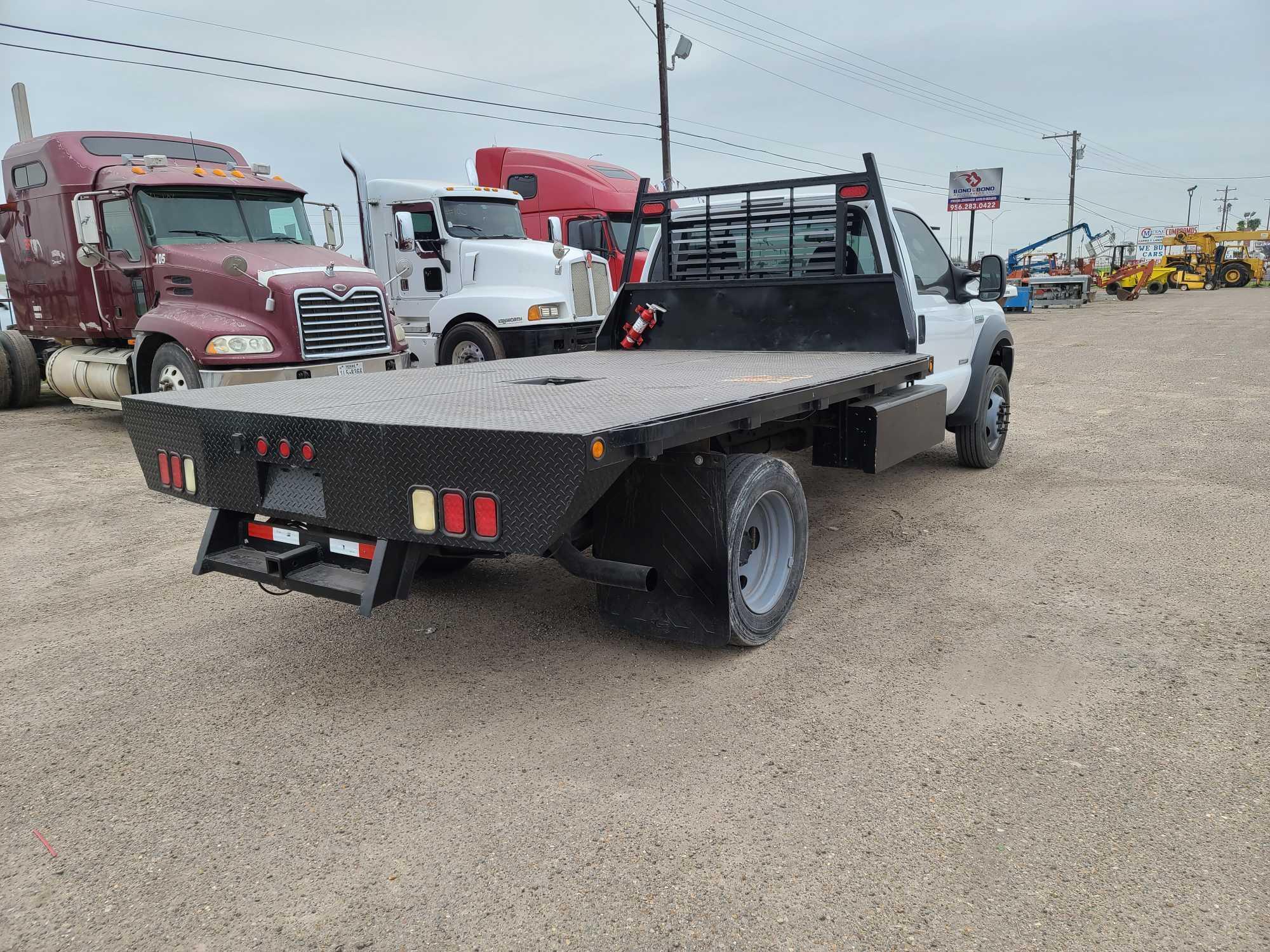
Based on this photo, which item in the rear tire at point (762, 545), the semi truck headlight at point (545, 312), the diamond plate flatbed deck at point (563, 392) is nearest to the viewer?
the diamond plate flatbed deck at point (563, 392)

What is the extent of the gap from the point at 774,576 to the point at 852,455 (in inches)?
36.3

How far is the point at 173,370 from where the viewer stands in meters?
9.04

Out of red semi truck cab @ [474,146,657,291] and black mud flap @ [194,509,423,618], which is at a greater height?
Result: red semi truck cab @ [474,146,657,291]

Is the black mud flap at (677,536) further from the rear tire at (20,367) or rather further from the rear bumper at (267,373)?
the rear tire at (20,367)

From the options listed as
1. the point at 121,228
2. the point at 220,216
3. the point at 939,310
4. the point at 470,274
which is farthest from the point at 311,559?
the point at 470,274

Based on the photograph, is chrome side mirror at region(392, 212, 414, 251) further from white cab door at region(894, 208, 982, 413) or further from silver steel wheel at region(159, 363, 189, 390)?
white cab door at region(894, 208, 982, 413)

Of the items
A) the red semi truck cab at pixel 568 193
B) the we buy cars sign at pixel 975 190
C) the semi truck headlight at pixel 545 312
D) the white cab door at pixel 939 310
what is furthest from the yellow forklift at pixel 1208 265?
the white cab door at pixel 939 310

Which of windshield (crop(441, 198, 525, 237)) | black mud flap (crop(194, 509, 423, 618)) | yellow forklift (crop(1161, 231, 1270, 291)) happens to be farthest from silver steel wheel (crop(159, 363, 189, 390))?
yellow forklift (crop(1161, 231, 1270, 291))

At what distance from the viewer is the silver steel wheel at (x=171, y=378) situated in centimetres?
895

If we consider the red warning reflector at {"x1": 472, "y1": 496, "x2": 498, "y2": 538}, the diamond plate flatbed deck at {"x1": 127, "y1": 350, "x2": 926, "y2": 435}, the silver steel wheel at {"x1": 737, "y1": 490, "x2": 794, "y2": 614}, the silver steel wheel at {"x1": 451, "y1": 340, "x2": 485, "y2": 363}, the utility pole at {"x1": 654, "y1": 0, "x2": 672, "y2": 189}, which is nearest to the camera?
the red warning reflector at {"x1": 472, "y1": 496, "x2": 498, "y2": 538}

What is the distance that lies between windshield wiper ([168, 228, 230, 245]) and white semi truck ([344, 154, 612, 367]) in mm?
2089

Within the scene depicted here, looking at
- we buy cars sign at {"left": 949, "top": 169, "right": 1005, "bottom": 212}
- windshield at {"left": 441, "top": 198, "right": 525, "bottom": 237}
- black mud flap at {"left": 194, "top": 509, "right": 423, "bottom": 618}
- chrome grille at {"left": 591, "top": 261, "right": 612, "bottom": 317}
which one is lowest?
black mud flap at {"left": 194, "top": 509, "right": 423, "bottom": 618}

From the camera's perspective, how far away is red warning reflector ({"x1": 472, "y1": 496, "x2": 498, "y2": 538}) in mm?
2961

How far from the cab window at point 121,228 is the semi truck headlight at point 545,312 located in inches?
171
